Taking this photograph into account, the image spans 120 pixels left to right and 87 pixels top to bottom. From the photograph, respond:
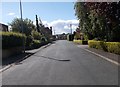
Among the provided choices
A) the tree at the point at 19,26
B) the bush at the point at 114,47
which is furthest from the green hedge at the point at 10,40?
the tree at the point at 19,26

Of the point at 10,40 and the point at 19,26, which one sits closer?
the point at 10,40

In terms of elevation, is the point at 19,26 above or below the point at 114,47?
above

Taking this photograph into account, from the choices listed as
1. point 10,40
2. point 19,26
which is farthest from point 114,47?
point 19,26

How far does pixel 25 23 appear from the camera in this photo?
260ft

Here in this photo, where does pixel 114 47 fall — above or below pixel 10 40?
below

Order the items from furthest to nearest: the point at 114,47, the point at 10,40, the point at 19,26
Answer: the point at 19,26
the point at 10,40
the point at 114,47

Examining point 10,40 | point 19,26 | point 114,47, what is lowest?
point 114,47

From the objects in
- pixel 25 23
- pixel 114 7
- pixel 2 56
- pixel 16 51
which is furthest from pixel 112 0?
pixel 25 23

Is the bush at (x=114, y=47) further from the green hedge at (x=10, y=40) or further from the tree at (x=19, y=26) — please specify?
the tree at (x=19, y=26)

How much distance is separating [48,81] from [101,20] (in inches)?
742

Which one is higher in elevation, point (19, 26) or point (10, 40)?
point (19, 26)

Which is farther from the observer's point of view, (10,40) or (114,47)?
(10,40)

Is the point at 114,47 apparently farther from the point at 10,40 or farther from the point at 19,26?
the point at 19,26

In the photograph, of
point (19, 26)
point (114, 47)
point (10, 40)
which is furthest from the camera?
point (19, 26)
